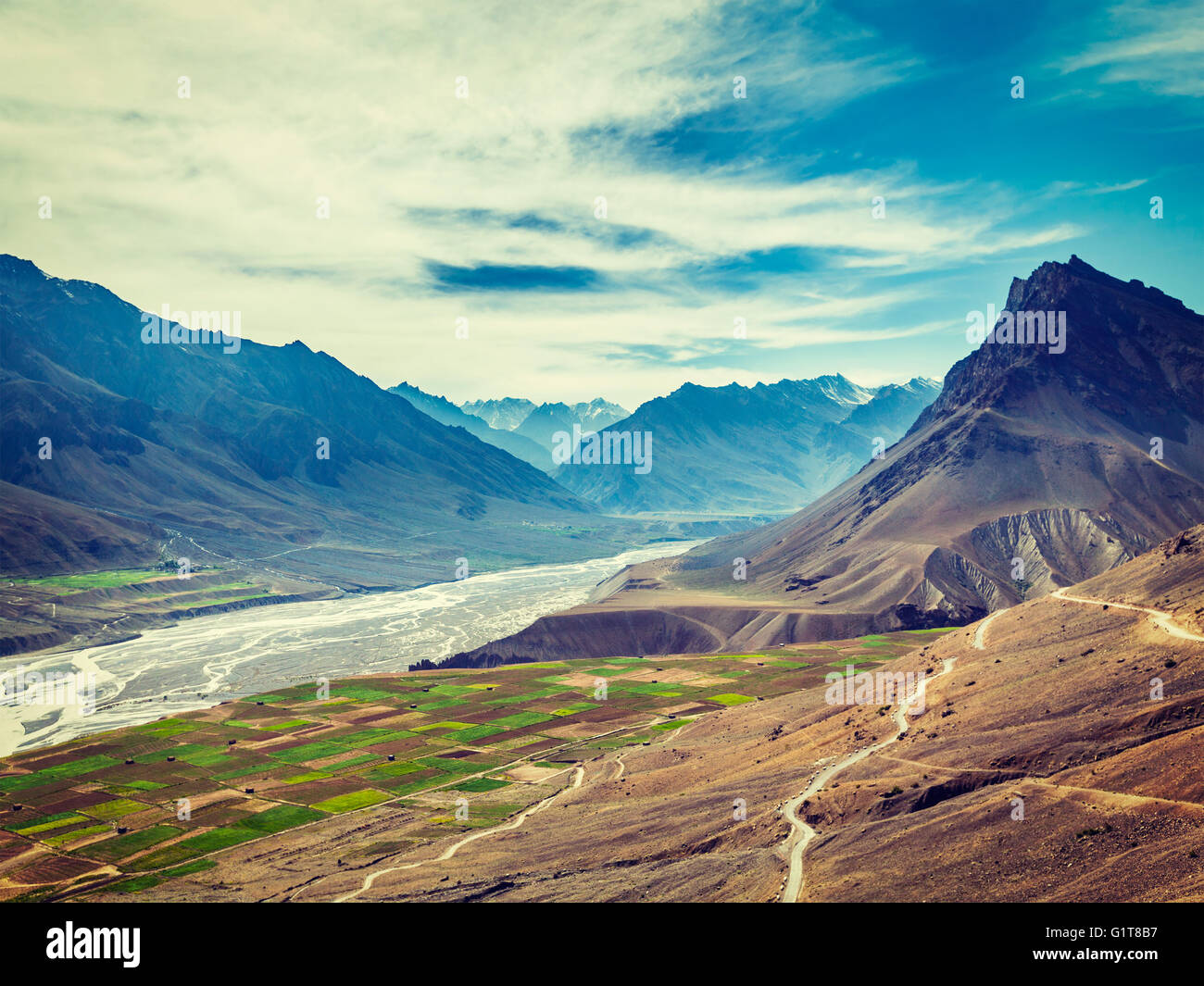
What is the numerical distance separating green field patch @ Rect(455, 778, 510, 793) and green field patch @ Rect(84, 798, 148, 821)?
35.6m

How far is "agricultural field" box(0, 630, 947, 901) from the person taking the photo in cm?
8425

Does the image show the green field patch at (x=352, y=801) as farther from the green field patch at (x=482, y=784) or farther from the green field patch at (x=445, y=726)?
the green field patch at (x=445, y=726)

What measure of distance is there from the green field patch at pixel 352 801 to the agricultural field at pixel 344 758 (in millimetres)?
327

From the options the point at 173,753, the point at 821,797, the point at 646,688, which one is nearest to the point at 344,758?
the point at 173,753

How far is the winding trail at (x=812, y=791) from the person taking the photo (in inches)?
1897

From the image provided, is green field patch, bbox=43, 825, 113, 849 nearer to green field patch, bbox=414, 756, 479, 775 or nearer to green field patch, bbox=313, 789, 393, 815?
green field patch, bbox=313, 789, 393, 815

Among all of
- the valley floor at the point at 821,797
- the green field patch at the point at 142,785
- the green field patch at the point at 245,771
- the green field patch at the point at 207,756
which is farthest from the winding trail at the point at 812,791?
the green field patch at the point at 207,756

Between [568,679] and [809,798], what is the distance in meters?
110

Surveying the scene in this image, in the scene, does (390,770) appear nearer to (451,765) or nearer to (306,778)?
(451,765)

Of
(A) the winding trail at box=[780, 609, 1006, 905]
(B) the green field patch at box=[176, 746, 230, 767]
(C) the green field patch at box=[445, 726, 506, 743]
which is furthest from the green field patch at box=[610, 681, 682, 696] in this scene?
(B) the green field patch at box=[176, 746, 230, 767]

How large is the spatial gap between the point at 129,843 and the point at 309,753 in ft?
120

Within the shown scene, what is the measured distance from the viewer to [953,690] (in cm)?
8044
